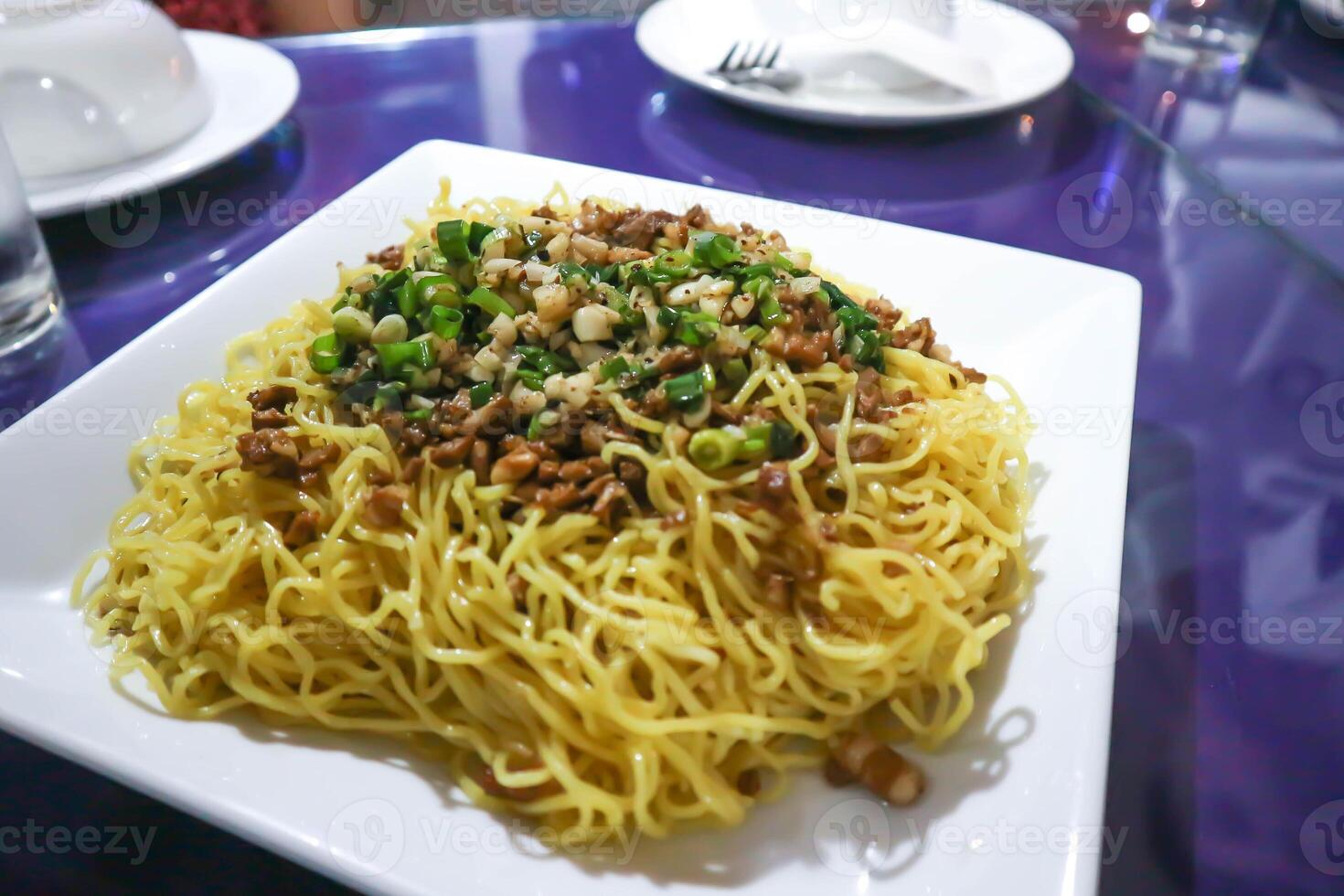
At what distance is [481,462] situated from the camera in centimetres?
158

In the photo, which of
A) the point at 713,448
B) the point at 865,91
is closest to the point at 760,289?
the point at 713,448

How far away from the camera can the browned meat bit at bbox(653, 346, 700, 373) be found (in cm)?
161

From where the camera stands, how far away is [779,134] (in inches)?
145

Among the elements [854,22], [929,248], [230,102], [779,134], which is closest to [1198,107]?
[854,22]

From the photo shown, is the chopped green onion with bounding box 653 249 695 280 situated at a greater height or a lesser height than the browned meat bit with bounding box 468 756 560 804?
greater

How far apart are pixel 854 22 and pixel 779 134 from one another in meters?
0.81

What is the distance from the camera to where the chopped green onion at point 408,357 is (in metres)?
1.68

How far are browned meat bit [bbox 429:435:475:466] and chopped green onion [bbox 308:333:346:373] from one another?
352mm

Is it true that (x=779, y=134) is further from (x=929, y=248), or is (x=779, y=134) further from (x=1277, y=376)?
(x=1277, y=376)

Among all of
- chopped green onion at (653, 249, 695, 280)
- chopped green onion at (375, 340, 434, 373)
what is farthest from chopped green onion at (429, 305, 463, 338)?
chopped green onion at (653, 249, 695, 280)

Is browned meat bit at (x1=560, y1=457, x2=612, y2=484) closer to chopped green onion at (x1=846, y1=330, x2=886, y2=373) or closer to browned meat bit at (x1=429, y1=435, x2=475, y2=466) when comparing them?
browned meat bit at (x1=429, y1=435, x2=475, y2=466)

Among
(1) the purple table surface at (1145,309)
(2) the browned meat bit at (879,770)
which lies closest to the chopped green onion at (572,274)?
(2) the browned meat bit at (879,770)

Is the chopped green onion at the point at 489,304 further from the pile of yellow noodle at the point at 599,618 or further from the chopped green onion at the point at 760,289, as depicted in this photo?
the chopped green onion at the point at 760,289

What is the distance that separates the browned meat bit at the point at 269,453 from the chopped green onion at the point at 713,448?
Result: 0.74 metres
